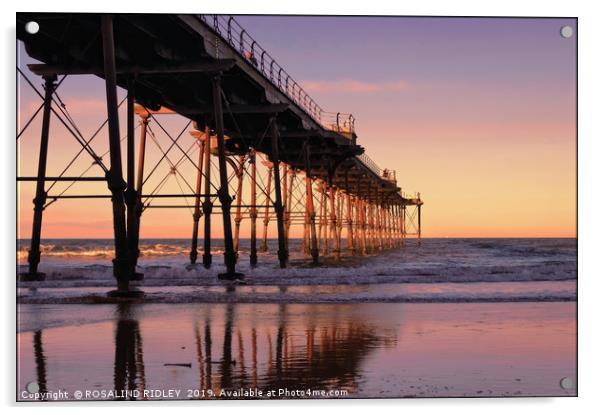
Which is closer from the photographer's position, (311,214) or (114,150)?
(114,150)

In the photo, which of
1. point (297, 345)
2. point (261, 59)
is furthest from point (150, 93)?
point (297, 345)

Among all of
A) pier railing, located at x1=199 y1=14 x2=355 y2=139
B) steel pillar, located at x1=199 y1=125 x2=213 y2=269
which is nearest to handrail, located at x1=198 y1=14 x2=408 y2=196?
pier railing, located at x1=199 y1=14 x2=355 y2=139

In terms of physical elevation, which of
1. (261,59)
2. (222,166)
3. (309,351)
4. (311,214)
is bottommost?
(309,351)

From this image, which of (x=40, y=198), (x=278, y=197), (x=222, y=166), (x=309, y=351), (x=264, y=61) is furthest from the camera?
(x=278, y=197)

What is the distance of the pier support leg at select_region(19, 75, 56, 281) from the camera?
44.6 ft

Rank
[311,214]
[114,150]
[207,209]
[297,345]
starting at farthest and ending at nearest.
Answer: [311,214], [207,209], [114,150], [297,345]

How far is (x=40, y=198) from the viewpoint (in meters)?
13.5

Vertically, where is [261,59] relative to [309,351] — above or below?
above

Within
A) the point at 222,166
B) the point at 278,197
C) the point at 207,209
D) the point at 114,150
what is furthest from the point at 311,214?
the point at 114,150

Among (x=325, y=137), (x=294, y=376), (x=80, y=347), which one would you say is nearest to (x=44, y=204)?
(x=80, y=347)

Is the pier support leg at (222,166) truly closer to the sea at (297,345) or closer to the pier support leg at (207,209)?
the sea at (297,345)

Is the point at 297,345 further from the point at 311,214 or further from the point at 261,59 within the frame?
the point at 311,214

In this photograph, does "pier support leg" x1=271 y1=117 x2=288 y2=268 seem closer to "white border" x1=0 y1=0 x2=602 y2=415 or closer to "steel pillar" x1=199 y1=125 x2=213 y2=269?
"steel pillar" x1=199 y1=125 x2=213 y2=269

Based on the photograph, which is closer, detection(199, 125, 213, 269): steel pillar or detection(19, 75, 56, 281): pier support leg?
detection(19, 75, 56, 281): pier support leg
